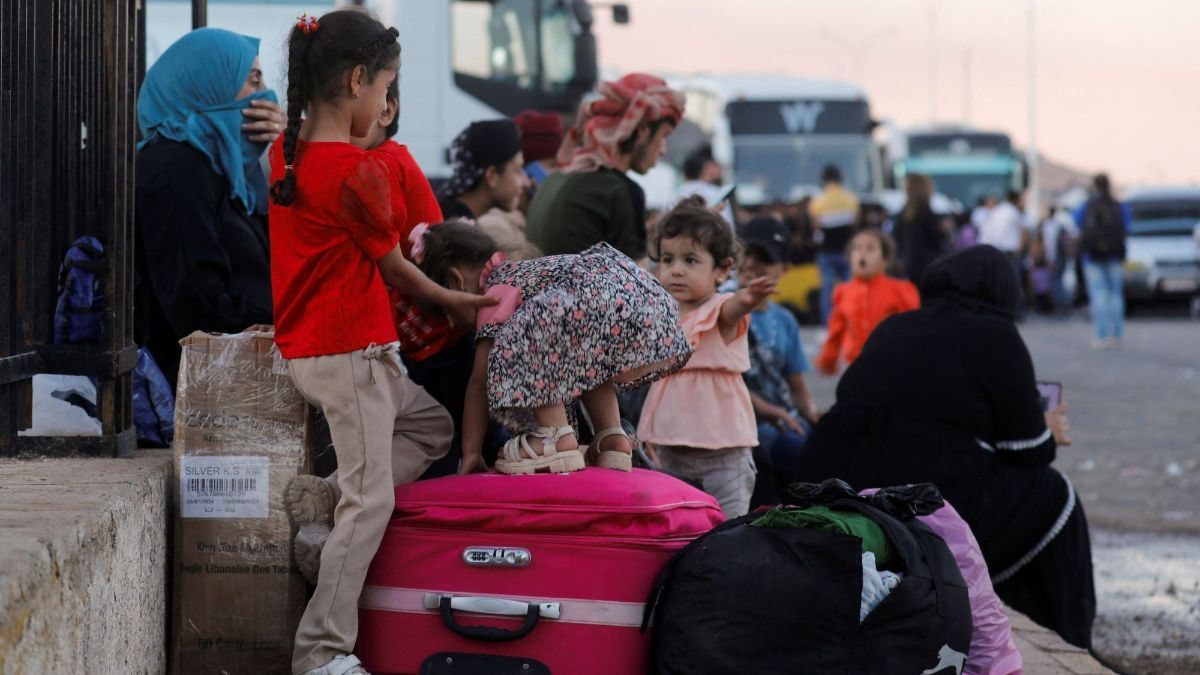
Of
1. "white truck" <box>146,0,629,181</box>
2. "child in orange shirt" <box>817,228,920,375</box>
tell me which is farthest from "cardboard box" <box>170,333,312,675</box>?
"white truck" <box>146,0,629,181</box>

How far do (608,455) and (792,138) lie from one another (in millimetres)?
19150

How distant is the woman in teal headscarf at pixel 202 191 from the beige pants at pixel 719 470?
1474mm

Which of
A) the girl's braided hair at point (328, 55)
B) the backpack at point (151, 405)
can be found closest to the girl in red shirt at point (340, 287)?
the girl's braided hair at point (328, 55)

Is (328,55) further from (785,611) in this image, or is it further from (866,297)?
(866,297)

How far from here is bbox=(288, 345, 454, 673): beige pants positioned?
369 centimetres

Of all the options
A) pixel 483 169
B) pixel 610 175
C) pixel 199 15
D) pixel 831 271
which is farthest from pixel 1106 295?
pixel 199 15

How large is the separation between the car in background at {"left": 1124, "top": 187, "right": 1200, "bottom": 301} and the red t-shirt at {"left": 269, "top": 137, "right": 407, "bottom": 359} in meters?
21.5

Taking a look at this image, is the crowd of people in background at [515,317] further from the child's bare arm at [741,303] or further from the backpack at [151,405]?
the backpack at [151,405]

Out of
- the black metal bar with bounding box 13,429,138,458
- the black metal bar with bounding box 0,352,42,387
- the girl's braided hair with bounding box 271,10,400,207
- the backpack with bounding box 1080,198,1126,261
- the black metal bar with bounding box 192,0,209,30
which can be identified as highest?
the black metal bar with bounding box 192,0,209,30

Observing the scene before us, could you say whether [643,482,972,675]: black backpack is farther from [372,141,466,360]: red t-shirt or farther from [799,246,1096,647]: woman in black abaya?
[799,246,1096,647]: woman in black abaya

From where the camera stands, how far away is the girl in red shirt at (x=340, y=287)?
12.0ft

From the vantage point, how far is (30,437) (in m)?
3.96

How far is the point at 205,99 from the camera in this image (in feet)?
14.7

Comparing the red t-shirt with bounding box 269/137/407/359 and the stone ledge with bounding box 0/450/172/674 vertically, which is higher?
the red t-shirt with bounding box 269/137/407/359
